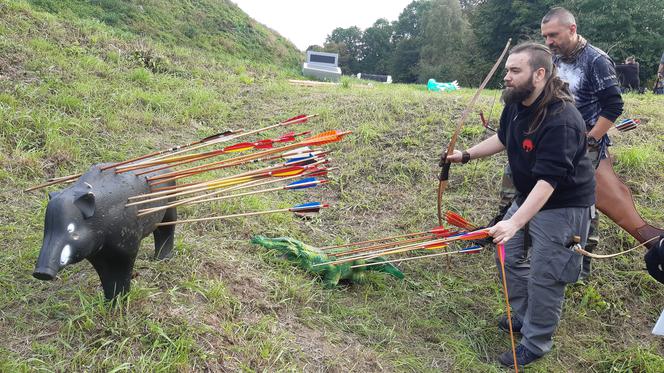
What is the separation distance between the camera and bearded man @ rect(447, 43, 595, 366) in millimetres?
2795

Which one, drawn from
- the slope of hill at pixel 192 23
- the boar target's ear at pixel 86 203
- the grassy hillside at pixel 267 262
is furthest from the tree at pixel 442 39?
the boar target's ear at pixel 86 203

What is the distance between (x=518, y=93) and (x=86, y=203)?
2485mm

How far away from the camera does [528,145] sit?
116 inches

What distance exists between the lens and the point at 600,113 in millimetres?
3512

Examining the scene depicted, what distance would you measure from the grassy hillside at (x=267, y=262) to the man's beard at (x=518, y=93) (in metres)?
1.75

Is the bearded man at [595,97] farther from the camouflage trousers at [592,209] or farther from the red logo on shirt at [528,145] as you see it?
the red logo on shirt at [528,145]

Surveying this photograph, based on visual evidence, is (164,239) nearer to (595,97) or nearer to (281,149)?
(281,149)

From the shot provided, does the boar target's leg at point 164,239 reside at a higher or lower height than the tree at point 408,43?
lower

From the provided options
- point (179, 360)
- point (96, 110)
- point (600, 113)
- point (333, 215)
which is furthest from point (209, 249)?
point (96, 110)

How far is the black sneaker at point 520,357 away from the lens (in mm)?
3252

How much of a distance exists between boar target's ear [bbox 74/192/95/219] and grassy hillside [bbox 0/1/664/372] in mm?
617

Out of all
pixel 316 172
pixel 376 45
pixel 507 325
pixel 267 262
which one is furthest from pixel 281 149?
pixel 376 45

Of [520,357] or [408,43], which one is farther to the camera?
[408,43]

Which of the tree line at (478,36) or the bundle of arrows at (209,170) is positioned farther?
the tree line at (478,36)
